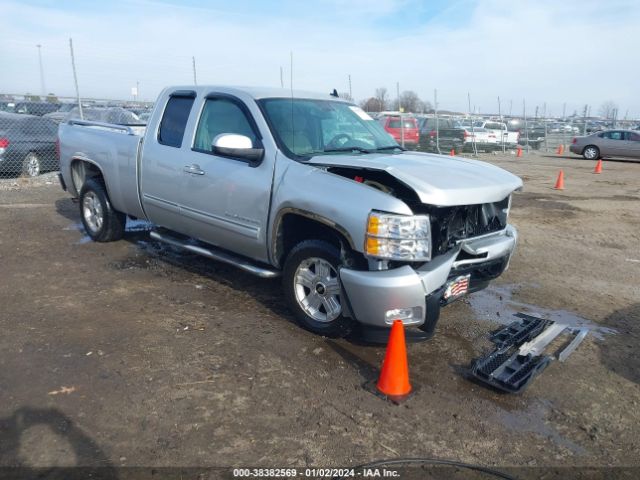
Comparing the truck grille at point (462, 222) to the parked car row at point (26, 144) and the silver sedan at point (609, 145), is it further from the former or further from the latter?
the silver sedan at point (609, 145)

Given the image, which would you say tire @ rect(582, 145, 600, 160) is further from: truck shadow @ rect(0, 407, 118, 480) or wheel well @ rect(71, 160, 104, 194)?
truck shadow @ rect(0, 407, 118, 480)

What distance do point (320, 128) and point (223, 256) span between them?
1503 mm

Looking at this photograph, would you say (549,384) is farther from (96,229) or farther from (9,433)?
(96,229)

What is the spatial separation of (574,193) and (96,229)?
10738mm

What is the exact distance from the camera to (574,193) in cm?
1281

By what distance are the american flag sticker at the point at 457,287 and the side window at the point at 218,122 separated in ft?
7.08

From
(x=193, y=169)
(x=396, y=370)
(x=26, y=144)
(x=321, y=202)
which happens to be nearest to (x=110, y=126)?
(x=193, y=169)

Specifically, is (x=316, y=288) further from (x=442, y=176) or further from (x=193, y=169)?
(x=193, y=169)

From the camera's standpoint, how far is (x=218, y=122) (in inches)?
201

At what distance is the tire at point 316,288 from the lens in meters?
4.13

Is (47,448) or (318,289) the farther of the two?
(318,289)

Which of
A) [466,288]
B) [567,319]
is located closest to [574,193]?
[567,319]

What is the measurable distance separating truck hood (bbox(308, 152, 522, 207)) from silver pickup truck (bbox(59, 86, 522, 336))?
0.05ft

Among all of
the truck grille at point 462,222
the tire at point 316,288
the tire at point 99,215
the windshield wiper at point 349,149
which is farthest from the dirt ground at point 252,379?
the windshield wiper at point 349,149
